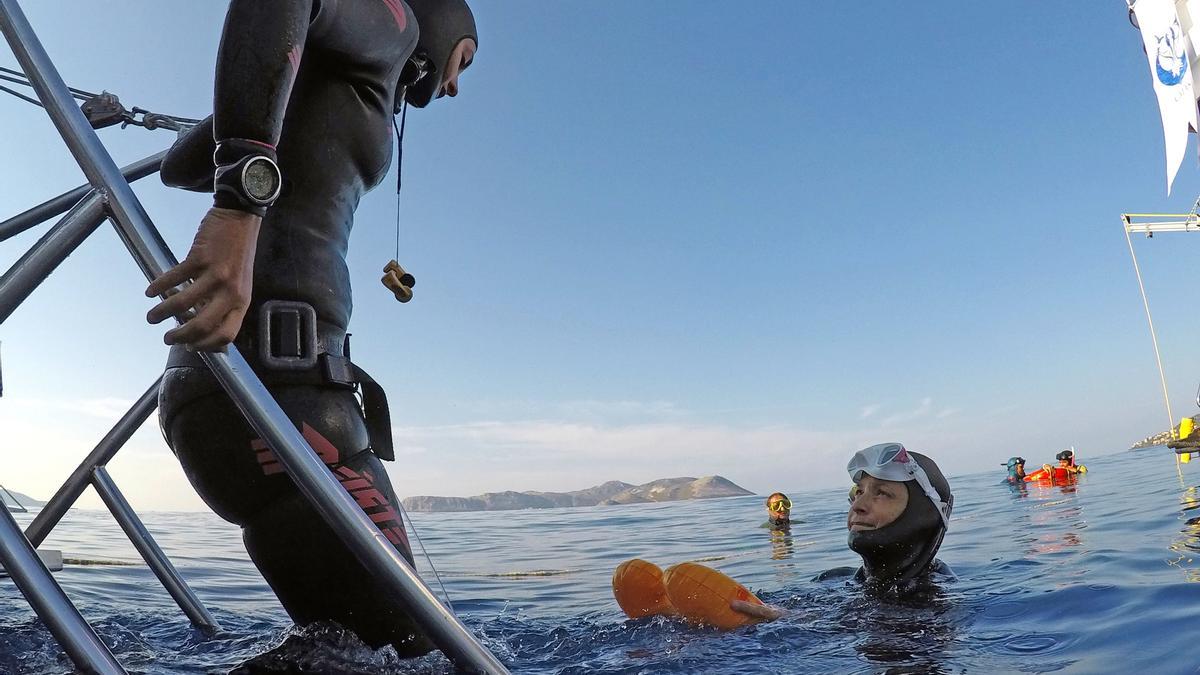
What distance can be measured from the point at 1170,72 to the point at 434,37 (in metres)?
30.8

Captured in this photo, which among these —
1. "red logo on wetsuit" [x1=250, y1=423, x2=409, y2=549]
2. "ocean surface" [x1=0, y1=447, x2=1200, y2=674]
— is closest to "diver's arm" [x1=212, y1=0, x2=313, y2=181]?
"red logo on wetsuit" [x1=250, y1=423, x2=409, y2=549]

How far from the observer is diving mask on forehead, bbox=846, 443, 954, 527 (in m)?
4.12

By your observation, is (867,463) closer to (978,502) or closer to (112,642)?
(112,642)

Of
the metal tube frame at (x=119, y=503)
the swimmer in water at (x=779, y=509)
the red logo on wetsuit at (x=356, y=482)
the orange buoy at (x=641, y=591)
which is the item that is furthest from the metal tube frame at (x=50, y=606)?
the swimmer in water at (x=779, y=509)

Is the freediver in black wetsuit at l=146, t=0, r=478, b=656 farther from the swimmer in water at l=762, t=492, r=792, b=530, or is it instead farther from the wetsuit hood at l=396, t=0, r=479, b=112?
the swimmer in water at l=762, t=492, r=792, b=530

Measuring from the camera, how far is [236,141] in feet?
4.31

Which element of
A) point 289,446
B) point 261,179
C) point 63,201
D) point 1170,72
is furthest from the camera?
point 1170,72

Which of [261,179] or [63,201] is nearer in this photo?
[261,179]

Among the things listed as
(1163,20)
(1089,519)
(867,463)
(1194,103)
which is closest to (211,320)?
(867,463)

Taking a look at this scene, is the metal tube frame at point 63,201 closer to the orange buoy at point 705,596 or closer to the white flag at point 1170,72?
the orange buoy at point 705,596

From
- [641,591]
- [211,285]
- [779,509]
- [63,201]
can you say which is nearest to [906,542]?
[641,591]

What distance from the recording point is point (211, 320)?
1177mm

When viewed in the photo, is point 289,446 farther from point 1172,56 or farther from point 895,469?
point 1172,56

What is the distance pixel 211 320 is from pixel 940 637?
282 centimetres
